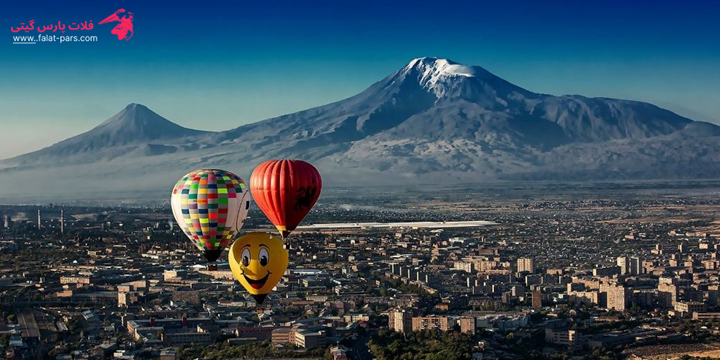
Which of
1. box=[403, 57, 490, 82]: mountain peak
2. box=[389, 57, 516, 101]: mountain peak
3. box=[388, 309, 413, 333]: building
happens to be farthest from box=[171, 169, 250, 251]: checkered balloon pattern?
box=[403, 57, 490, 82]: mountain peak

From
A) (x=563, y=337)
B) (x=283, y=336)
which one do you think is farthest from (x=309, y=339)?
(x=563, y=337)

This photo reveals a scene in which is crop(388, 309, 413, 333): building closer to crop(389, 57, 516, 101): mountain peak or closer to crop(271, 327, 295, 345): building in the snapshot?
crop(271, 327, 295, 345): building

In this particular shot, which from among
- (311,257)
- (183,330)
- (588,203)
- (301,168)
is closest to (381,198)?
(588,203)

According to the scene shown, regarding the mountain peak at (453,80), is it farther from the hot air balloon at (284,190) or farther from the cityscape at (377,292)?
the hot air balloon at (284,190)

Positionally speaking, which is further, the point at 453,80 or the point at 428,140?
the point at 453,80

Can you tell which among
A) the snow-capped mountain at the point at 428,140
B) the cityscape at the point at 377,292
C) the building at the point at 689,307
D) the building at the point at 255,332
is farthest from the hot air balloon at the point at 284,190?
the snow-capped mountain at the point at 428,140

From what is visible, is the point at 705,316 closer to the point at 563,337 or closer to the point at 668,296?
the point at 668,296
